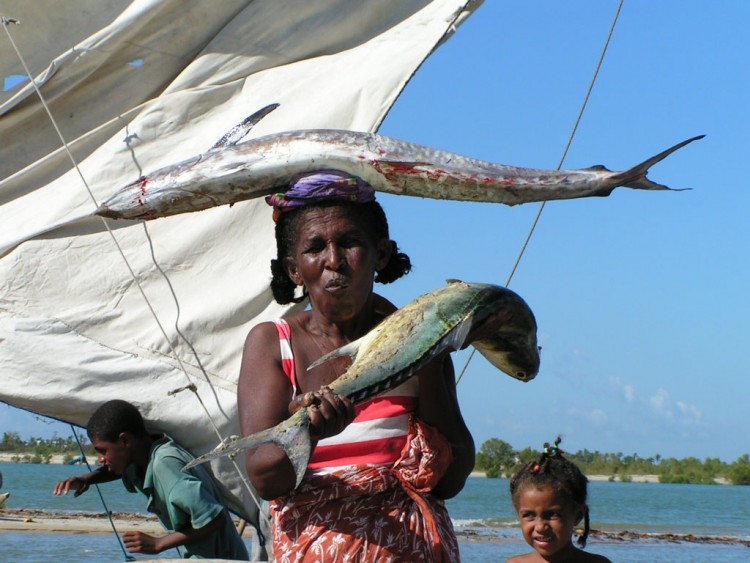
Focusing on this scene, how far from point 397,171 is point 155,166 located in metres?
1.86

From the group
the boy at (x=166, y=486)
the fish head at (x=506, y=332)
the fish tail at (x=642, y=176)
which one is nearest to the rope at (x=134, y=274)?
the boy at (x=166, y=486)

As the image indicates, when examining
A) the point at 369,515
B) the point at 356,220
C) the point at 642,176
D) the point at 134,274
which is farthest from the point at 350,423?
the point at 134,274

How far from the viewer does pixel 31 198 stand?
4277mm

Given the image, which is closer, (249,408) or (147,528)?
(249,408)

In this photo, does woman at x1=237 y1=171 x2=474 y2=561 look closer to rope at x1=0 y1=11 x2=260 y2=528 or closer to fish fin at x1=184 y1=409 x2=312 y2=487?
fish fin at x1=184 y1=409 x2=312 y2=487

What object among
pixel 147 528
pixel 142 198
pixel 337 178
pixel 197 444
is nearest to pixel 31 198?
pixel 197 444

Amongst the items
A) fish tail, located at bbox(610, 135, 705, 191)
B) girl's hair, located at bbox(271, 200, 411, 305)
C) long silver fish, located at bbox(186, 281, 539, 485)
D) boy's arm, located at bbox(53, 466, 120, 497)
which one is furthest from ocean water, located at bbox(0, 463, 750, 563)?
fish tail, located at bbox(610, 135, 705, 191)

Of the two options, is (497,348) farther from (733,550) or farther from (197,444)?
(733,550)

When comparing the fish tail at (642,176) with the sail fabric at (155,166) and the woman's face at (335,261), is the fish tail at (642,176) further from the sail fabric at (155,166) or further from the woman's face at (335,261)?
the sail fabric at (155,166)

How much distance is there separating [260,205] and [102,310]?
0.73m

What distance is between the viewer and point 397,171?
8.81 ft

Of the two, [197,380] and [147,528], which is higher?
[197,380]

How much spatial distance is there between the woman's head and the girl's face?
172cm

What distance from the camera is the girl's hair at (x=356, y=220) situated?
245 cm
